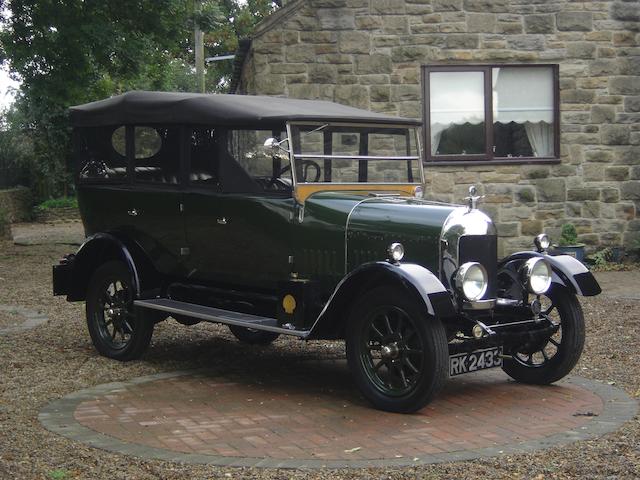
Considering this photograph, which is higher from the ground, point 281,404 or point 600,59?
point 600,59

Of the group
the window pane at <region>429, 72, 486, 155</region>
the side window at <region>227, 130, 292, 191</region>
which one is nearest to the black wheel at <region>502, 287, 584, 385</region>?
the side window at <region>227, 130, 292, 191</region>

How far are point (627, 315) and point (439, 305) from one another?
16.7ft

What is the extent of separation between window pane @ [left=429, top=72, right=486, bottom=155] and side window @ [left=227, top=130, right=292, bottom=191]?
289 inches

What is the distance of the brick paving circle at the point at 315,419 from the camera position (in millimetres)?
5617

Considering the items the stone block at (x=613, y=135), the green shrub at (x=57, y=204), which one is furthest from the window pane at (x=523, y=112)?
the green shrub at (x=57, y=204)

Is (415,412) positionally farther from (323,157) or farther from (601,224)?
(601,224)

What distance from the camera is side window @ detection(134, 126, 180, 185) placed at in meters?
8.11

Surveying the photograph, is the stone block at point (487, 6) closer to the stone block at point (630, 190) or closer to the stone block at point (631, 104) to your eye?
the stone block at point (631, 104)

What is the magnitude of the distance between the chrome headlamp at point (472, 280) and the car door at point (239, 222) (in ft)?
4.60

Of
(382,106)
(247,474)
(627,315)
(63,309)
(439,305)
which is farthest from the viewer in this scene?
(382,106)

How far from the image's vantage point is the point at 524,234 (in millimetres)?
14703

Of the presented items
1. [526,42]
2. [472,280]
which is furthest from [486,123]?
[472,280]

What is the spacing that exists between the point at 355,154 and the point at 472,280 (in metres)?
1.78

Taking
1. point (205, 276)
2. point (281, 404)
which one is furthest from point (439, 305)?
point (205, 276)
